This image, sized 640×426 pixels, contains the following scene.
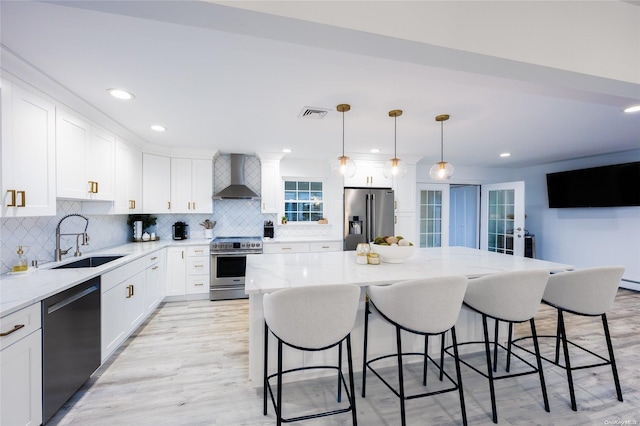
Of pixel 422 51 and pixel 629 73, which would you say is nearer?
pixel 422 51

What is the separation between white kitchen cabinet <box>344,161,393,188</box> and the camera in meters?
4.92

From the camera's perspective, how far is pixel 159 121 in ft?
9.95

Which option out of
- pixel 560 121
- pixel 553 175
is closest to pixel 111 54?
pixel 560 121

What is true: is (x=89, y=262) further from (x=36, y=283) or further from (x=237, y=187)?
(x=237, y=187)

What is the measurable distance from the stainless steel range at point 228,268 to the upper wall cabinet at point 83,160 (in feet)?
5.02

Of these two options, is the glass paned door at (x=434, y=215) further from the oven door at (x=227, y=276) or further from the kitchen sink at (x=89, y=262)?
the kitchen sink at (x=89, y=262)

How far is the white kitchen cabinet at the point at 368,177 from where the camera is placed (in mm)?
4918

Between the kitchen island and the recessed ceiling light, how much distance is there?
1694 millimetres

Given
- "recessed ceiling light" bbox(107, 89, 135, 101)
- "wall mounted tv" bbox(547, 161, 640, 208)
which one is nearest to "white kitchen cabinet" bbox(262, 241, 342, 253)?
"recessed ceiling light" bbox(107, 89, 135, 101)

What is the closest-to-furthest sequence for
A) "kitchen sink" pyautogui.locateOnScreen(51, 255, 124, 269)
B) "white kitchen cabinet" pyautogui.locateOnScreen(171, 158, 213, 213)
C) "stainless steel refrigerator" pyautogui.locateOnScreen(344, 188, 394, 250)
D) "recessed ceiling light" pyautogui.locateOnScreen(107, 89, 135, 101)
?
"recessed ceiling light" pyautogui.locateOnScreen(107, 89, 135, 101) → "kitchen sink" pyautogui.locateOnScreen(51, 255, 124, 269) → "white kitchen cabinet" pyautogui.locateOnScreen(171, 158, 213, 213) → "stainless steel refrigerator" pyautogui.locateOnScreen(344, 188, 394, 250)

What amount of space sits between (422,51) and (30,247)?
3.24 metres

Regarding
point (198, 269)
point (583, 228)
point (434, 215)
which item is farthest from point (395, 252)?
point (583, 228)

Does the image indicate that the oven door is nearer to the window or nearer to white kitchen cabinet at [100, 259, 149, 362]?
white kitchen cabinet at [100, 259, 149, 362]

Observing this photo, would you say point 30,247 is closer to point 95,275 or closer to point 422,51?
point 95,275
